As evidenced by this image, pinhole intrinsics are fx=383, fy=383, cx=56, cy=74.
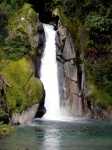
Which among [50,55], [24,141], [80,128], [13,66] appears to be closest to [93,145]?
[24,141]

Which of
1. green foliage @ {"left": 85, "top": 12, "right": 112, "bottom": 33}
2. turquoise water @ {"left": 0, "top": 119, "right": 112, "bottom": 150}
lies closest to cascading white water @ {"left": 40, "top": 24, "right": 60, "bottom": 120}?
green foliage @ {"left": 85, "top": 12, "right": 112, "bottom": 33}

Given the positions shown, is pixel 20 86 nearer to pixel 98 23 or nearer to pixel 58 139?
pixel 58 139

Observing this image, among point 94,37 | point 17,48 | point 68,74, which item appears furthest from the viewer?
point 94,37

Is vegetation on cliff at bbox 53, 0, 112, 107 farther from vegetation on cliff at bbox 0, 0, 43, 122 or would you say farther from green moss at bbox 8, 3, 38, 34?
vegetation on cliff at bbox 0, 0, 43, 122

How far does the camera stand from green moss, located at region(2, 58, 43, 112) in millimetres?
29000

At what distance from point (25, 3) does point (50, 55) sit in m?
5.98

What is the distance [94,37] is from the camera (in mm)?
38906

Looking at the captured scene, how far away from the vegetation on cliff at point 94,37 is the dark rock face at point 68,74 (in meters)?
0.95

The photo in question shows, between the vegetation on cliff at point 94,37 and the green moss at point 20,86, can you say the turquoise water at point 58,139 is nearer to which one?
the green moss at point 20,86

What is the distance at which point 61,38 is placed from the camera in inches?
1508

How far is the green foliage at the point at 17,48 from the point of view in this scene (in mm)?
33088

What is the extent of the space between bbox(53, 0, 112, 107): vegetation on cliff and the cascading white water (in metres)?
2.26

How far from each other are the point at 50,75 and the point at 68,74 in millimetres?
1777

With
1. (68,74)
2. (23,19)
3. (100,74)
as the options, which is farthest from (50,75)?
(23,19)
